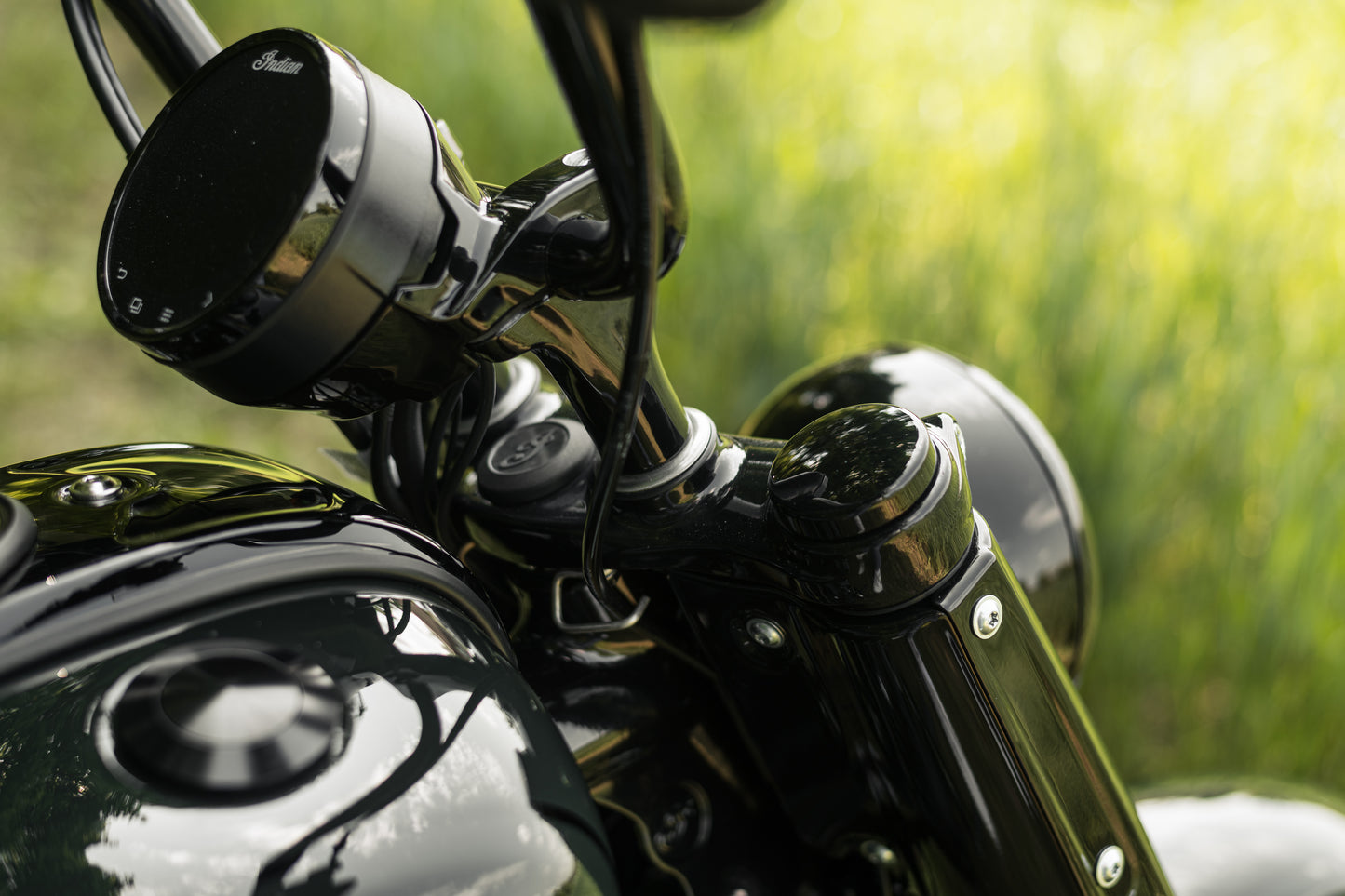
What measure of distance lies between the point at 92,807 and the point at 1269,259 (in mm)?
2014

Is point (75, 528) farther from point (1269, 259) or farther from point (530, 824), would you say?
point (1269, 259)

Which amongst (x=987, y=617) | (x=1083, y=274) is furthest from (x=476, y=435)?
(x=1083, y=274)

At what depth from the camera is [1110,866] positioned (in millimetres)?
664

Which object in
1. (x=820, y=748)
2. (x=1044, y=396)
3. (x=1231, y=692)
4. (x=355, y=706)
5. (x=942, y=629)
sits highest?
(x=355, y=706)

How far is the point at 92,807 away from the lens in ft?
1.57

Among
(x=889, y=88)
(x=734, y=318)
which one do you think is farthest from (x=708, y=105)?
(x=734, y=318)

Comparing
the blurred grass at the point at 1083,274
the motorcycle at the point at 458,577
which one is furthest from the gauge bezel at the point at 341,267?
the blurred grass at the point at 1083,274

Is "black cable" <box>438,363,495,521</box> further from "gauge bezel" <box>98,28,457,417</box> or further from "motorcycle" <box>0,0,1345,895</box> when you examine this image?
"gauge bezel" <box>98,28,457,417</box>

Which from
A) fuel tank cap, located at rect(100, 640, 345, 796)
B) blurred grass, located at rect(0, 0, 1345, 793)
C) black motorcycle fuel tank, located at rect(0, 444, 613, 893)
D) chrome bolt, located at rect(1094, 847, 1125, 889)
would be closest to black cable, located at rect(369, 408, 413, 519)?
black motorcycle fuel tank, located at rect(0, 444, 613, 893)

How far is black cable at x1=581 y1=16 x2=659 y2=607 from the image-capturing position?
389 mm

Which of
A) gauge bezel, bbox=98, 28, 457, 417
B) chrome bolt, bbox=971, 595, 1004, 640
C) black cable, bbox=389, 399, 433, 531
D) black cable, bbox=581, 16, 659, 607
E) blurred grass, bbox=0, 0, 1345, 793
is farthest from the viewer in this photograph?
blurred grass, bbox=0, 0, 1345, 793

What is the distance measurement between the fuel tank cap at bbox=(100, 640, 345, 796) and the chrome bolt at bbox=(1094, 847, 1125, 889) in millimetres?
457

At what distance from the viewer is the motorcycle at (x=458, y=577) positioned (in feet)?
1.60

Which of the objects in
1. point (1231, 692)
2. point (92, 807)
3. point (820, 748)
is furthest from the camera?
point (1231, 692)
